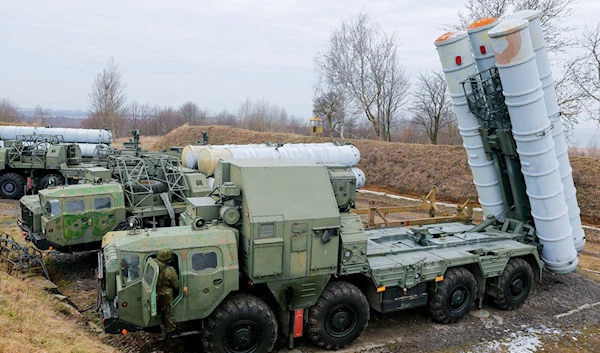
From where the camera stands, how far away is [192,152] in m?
16.7

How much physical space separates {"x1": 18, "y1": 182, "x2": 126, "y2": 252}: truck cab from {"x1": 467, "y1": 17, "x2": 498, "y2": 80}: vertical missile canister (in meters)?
8.36

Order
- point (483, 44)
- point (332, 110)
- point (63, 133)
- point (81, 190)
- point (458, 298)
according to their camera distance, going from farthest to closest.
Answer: point (332, 110)
point (63, 133)
point (81, 190)
point (483, 44)
point (458, 298)

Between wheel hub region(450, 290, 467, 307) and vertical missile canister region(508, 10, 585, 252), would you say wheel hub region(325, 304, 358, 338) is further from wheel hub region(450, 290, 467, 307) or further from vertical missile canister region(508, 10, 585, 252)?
vertical missile canister region(508, 10, 585, 252)

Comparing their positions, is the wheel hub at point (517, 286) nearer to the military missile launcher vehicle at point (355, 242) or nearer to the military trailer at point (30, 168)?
the military missile launcher vehicle at point (355, 242)

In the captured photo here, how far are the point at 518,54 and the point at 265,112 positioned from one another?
46.0 meters

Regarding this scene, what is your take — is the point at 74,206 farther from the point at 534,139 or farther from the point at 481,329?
the point at 534,139

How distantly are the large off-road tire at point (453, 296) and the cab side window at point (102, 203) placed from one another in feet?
23.7

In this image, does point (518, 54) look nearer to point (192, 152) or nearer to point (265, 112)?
point (192, 152)

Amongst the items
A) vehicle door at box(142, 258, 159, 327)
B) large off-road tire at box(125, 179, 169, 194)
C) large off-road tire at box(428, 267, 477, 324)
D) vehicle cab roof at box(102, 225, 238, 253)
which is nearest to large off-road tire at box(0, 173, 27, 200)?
large off-road tire at box(125, 179, 169, 194)

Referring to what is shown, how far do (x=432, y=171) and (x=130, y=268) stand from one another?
1862 cm

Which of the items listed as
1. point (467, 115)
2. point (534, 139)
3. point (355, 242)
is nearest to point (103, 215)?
point (355, 242)

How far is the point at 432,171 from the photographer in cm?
2208

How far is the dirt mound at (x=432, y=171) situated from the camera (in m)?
17.9

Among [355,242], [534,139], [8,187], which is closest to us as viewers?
[355,242]
